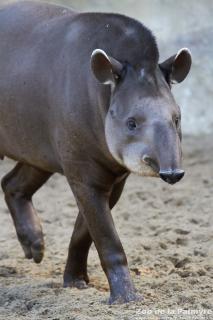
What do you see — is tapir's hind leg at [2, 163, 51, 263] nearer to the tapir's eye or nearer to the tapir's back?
Result: the tapir's back

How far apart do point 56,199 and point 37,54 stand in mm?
3006

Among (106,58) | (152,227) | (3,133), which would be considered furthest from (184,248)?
(106,58)

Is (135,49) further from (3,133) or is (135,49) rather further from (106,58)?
(3,133)

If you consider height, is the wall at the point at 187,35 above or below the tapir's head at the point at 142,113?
below

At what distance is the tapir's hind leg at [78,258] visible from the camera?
761 centimetres

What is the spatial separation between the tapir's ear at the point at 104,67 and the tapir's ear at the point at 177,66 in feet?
1.11

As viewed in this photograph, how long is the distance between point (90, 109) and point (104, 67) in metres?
0.40

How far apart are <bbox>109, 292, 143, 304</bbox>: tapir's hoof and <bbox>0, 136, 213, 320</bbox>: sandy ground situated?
0.22 ft

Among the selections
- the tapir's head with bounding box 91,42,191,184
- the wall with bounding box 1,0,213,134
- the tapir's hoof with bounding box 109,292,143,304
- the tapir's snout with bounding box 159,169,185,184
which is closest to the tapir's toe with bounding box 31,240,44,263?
the tapir's hoof with bounding box 109,292,143,304

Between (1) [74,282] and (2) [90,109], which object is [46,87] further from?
(1) [74,282]

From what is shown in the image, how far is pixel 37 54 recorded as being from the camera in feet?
24.7

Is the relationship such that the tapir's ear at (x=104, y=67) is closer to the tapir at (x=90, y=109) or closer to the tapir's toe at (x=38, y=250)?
the tapir at (x=90, y=109)

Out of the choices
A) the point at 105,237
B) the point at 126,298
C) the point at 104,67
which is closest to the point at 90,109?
the point at 104,67

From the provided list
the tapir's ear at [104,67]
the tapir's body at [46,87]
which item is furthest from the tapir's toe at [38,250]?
the tapir's ear at [104,67]
